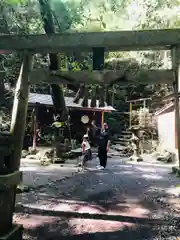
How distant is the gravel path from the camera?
16.0 feet

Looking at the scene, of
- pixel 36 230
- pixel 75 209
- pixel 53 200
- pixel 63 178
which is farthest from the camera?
pixel 63 178

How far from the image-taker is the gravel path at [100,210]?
489 centimetres

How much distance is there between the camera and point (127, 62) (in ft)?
87.4

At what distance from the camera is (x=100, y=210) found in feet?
20.8

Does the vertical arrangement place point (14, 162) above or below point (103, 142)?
below

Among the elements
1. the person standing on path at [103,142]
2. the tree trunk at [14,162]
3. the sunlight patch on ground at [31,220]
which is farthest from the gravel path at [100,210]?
the person standing on path at [103,142]

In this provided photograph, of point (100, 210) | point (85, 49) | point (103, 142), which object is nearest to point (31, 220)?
point (100, 210)

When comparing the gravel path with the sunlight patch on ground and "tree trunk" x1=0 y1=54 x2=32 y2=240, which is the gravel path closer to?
the sunlight patch on ground

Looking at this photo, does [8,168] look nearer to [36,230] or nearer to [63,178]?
[36,230]

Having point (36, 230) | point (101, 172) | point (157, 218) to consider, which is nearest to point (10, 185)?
point (36, 230)

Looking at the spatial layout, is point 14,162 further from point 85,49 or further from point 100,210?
point 100,210

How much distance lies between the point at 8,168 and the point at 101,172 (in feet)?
28.4

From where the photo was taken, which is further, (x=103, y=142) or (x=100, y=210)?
(x=103, y=142)

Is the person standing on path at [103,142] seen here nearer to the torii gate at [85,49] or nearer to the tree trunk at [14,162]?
the torii gate at [85,49]
